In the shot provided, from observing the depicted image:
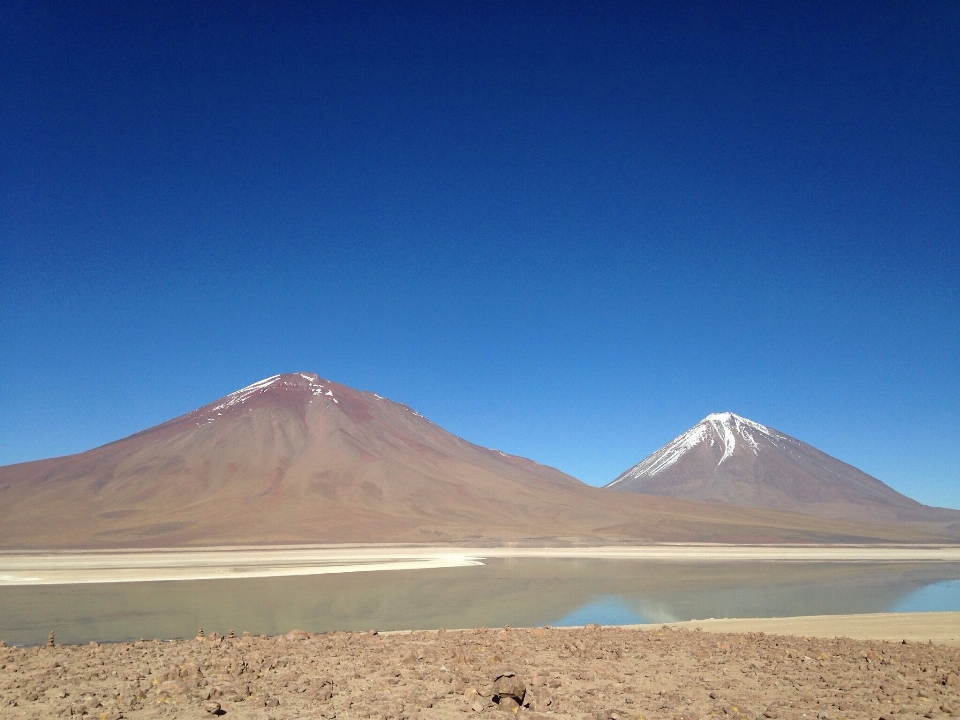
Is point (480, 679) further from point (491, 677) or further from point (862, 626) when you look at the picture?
point (862, 626)

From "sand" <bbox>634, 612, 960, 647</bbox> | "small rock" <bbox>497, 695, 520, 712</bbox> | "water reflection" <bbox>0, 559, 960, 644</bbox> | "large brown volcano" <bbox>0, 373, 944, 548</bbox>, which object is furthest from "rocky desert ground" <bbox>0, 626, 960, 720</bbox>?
"large brown volcano" <bbox>0, 373, 944, 548</bbox>

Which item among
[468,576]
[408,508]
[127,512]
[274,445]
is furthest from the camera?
[274,445]

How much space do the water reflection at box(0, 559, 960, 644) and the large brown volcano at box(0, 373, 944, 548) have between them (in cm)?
4700

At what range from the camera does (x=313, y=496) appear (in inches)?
4409

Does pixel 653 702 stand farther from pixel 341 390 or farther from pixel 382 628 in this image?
pixel 341 390

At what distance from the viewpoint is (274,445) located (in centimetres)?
13700

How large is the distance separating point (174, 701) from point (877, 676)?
961cm

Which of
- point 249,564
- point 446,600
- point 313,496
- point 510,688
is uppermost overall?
point 313,496

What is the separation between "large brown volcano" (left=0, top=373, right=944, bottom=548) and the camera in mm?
91438

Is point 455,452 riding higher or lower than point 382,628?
higher

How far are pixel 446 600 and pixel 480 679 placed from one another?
56.2 feet

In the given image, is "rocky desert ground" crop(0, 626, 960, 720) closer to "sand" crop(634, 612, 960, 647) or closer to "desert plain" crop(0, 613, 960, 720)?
"desert plain" crop(0, 613, 960, 720)

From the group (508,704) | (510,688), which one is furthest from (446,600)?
(508,704)

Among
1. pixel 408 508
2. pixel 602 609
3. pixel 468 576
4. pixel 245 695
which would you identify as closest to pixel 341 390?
pixel 408 508
